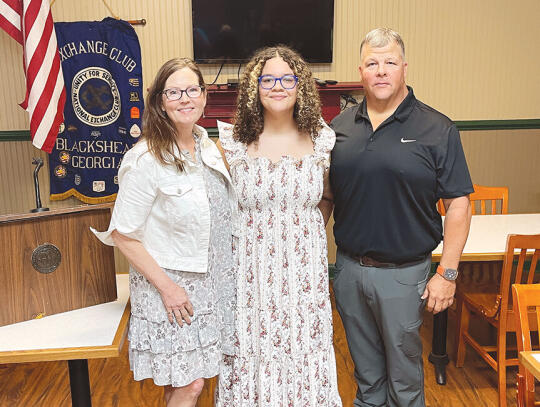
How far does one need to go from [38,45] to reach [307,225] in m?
2.45

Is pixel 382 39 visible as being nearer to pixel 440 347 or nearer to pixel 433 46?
pixel 440 347

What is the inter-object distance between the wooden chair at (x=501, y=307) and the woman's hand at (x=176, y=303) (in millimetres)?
1377

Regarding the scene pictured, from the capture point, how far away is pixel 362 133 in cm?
198

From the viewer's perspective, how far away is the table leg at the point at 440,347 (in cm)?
288

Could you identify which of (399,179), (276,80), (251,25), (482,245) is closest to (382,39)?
(276,80)

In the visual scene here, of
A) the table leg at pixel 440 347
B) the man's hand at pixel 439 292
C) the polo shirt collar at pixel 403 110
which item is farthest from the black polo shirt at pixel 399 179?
the table leg at pixel 440 347

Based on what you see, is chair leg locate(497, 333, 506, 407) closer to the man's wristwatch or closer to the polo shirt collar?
the man's wristwatch

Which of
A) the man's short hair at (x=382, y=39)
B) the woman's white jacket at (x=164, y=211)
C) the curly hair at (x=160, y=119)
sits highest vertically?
the man's short hair at (x=382, y=39)

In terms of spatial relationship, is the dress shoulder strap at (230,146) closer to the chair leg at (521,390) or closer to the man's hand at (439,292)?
the man's hand at (439,292)

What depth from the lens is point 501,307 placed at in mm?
2553

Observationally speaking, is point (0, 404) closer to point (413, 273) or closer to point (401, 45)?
point (413, 273)

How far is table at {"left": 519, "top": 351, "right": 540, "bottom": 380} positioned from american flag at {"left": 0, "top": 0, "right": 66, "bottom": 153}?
122 inches

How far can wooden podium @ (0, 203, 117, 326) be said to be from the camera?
1.79 meters

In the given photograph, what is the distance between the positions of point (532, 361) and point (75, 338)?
4.69 feet
